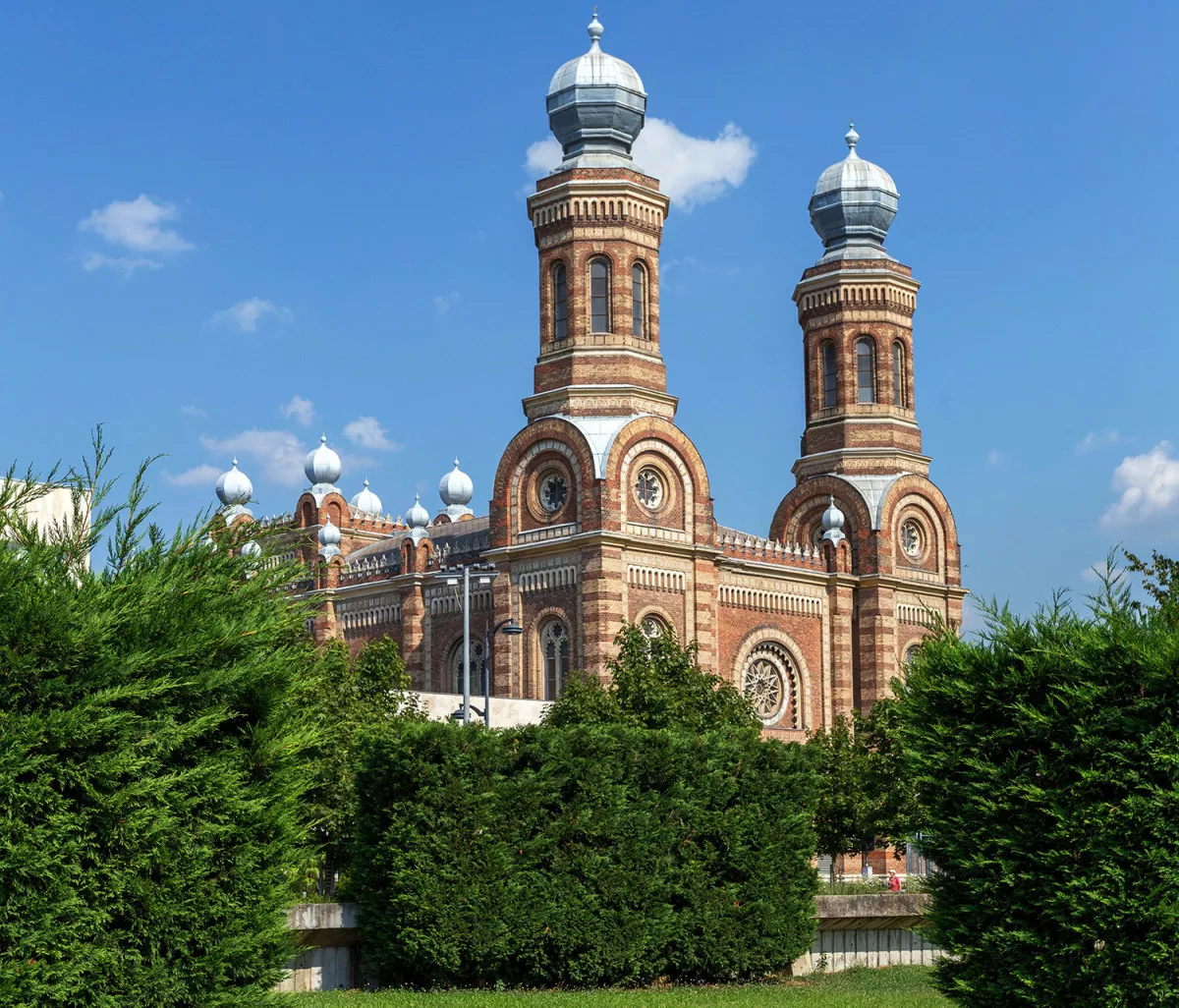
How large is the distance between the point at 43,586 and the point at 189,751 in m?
1.83

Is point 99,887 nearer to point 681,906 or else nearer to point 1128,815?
point 1128,815

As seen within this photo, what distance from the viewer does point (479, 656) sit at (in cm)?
5575

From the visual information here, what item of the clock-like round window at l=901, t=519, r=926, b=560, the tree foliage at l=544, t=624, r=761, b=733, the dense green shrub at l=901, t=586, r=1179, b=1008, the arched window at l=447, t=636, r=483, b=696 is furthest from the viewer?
the clock-like round window at l=901, t=519, r=926, b=560

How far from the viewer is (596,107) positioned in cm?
5475

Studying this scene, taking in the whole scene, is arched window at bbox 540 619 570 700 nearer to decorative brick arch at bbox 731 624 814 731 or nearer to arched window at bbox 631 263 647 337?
decorative brick arch at bbox 731 624 814 731

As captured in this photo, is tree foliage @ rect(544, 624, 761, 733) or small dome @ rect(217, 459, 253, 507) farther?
small dome @ rect(217, 459, 253, 507)

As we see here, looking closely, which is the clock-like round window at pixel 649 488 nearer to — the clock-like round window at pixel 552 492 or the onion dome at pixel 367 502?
the clock-like round window at pixel 552 492

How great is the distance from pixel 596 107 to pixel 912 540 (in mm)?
20108

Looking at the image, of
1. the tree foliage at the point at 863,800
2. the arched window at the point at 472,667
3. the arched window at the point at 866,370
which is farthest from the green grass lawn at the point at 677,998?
the arched window at the point at 866,370

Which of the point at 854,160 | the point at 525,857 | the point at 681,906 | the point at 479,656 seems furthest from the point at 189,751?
the point at 854,160

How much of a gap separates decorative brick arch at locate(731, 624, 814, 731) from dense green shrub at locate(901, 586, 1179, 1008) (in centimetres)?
3967

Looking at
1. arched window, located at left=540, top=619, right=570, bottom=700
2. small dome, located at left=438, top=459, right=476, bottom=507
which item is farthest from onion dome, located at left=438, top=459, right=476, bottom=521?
arched window, located at left=540, top=619, right=570, bottom=700

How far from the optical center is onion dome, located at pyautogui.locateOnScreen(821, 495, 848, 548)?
61.2 m

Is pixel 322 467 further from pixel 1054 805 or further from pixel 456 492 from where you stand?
pixel 1054 805
